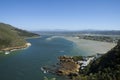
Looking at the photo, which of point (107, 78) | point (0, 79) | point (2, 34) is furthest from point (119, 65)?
point (2, 34)

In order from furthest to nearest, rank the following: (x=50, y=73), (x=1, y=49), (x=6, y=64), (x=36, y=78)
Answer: (x=1, y=49) → (x=6, y=64) → (x=50, y=73) → (x=36, y=78)

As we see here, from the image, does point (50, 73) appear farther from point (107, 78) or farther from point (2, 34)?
point (2, 34)

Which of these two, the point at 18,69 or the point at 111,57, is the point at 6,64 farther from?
the point at 111,57

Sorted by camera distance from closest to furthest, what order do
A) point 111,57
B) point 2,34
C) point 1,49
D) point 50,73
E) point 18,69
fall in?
point 111,57, point 50,73, point 18,69, point 1,49, point 2,34

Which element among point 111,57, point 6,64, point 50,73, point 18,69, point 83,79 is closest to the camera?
point 83,79

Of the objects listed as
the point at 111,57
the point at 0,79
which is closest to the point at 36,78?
the point at 0,79

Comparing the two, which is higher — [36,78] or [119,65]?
[119,65]

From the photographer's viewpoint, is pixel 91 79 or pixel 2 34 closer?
pixel 91 79

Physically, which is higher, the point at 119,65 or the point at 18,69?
the point at 119,65

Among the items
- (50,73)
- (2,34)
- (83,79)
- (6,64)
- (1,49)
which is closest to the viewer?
(83,79)
